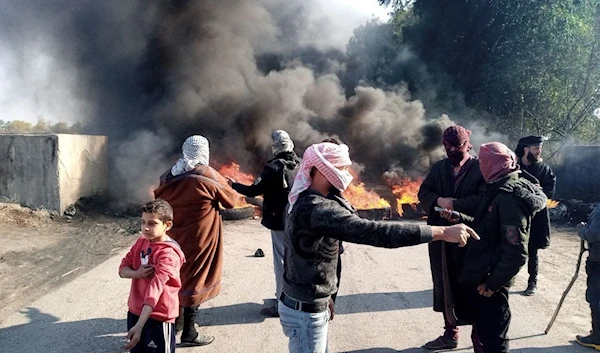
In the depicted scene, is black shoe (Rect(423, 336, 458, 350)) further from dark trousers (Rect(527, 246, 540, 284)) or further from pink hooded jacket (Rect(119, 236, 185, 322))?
pink hooded jacket (Rect(119, 236, 185, 322))

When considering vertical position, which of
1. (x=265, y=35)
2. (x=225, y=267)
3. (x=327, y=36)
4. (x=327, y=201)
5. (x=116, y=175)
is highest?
(x=327, y=36)

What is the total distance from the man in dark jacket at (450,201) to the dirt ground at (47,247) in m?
4.44

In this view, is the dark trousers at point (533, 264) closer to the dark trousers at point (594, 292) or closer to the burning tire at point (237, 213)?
the dark trousers at point (594, 292)

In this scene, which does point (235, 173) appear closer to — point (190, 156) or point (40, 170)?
point (40, 170)

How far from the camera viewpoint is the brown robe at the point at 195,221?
12.5ft

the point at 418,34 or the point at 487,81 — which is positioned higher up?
the point at 418,34

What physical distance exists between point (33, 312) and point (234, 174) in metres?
7.54

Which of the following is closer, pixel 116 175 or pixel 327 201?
pixel 327 201

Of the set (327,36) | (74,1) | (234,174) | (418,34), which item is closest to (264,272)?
(234,174)

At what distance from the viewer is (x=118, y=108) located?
52.6 ft

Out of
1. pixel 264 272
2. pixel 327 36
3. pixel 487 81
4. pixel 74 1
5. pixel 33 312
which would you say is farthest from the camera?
pixel 327 36

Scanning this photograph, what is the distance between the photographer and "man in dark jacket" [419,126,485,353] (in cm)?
350

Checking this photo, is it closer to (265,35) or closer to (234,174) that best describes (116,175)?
(234,174)

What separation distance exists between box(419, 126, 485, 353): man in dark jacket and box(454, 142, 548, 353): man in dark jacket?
0.29 m
